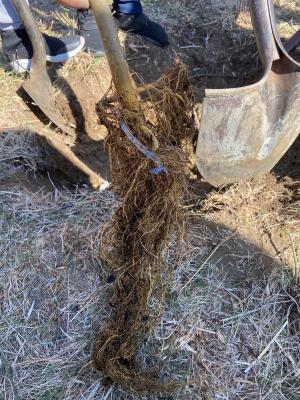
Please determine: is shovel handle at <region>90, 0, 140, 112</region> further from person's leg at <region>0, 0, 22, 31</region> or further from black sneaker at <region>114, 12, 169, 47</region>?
black sneaker at <region>114, 12, 169, 47</region>

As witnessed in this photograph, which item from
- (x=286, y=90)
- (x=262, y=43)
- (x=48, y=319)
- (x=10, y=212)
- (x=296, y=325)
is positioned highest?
(x=262, y=43)

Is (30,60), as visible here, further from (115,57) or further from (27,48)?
(115,57)

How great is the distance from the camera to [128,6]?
3.27 m

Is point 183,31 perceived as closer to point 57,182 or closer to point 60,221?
point 57,182

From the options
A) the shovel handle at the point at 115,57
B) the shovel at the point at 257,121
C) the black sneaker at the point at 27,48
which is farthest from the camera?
the black sneaker at the point at 27,48

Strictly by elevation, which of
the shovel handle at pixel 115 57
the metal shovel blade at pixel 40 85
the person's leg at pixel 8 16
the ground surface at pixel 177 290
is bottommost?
the ground surface at pixel 177 290

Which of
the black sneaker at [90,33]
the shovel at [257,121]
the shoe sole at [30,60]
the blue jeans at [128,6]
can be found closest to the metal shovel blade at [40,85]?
the shoe sole at [30,60]

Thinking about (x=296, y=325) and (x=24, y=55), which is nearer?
(x=296, y=325)

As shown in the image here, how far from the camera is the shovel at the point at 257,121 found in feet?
7.38

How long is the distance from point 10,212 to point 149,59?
1.69 m

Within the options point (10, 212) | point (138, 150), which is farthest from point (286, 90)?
point (10, 212)

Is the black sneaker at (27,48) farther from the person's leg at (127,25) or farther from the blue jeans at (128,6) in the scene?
→ the blue jeans at (128,6)

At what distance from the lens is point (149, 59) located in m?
3.42

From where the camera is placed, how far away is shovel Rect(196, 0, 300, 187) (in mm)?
2248
